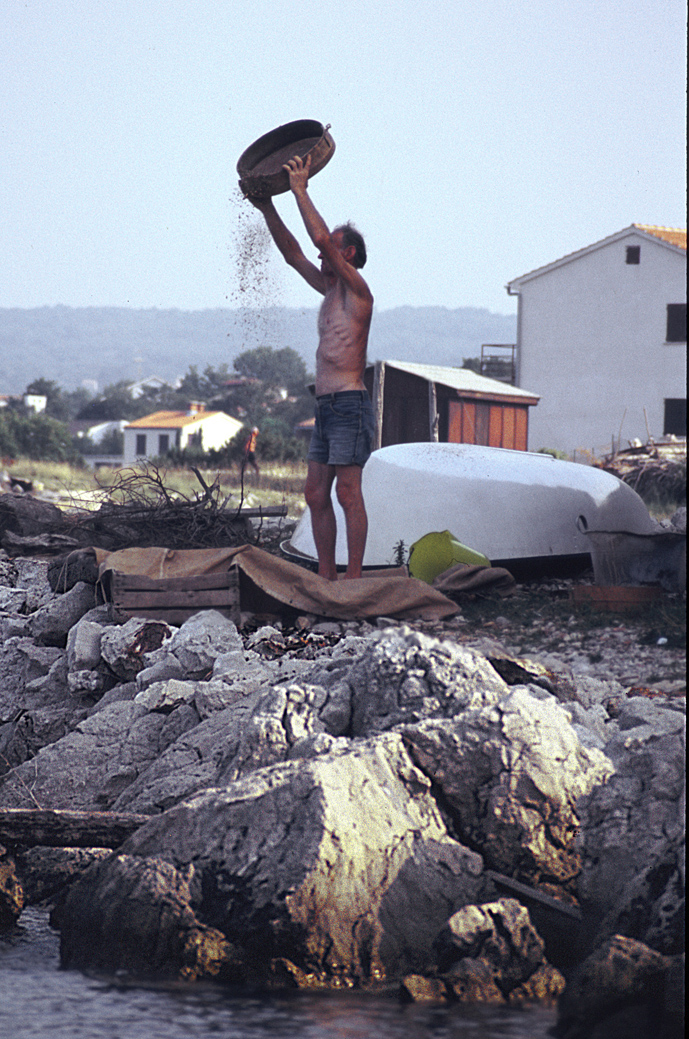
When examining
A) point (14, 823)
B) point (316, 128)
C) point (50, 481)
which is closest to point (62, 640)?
point (14, 823)

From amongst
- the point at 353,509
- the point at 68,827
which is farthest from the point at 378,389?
the point at 68,827

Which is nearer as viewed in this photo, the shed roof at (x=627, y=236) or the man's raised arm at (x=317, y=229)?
the man's raised arm at (x=317, y=229)

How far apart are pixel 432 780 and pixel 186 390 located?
71.4 meters

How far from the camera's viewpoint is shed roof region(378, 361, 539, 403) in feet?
55.0

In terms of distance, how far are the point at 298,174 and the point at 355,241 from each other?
0.43 meters

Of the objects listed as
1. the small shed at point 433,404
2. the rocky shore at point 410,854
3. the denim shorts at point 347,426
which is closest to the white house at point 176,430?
the small shed at point 433,404

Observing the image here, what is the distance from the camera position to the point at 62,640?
5734 mm

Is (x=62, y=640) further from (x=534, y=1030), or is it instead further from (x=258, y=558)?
(x=534, y=1030)

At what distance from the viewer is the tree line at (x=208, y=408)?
1181 inches

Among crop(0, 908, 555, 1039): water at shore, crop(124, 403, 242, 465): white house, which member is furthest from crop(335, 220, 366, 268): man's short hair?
crop(124, 403, 242, 465): white house

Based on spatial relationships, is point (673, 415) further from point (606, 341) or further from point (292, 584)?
point (292, 584)

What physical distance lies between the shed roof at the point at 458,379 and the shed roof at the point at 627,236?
3508 millimetres

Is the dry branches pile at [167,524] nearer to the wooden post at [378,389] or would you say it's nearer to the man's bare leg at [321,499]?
the man's bare leg at [321,499]

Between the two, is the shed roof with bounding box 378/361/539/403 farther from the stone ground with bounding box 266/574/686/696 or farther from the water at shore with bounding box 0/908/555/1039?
the water at shore with bounding box 0/908/555/1039
